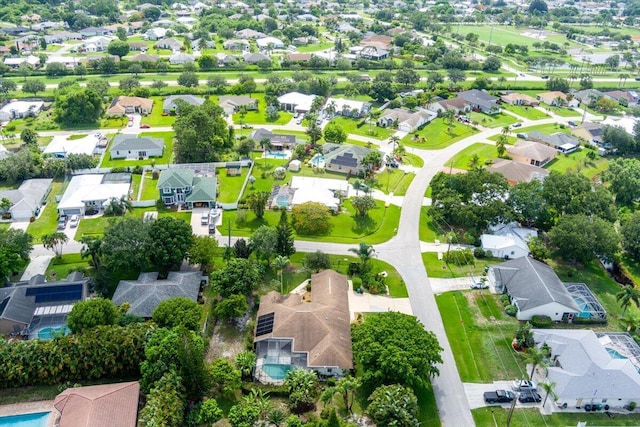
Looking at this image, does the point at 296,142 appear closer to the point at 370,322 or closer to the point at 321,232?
the point at 321,232

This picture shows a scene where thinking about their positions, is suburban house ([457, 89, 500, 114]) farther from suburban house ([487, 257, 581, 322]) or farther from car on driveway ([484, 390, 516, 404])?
car on driveway ([484, 390, 516, 404])

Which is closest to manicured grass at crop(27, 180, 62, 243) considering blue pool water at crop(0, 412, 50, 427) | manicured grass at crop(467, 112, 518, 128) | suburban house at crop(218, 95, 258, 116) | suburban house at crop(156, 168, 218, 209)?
suburban house at crop(156, 168, 218, 209)

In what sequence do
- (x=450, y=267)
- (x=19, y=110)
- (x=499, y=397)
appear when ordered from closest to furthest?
(x=499, y=397), (x=450, y=267), (x=19, y=110)

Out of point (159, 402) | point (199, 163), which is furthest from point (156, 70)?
point (159, 402)

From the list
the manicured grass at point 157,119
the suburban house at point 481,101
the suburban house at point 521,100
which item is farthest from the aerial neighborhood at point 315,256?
the manicured grass at point 157,119

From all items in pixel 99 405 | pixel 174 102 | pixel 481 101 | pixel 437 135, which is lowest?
pixel 437 135

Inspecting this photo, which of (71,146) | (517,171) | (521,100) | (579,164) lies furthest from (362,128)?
(71,146)

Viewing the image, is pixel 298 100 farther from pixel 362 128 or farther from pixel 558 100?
pixel 558 100
